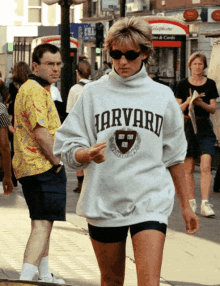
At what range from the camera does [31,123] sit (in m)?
4.87

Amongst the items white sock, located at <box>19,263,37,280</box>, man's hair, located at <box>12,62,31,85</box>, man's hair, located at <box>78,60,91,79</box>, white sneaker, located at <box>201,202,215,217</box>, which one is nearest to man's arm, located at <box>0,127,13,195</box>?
white sock, located at <box>19,263,37,280</box>

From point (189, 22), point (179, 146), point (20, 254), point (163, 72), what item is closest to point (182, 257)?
point (20, 254)

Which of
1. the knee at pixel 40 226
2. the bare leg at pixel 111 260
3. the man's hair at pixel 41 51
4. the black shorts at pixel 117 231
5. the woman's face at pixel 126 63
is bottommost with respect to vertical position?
the knee at pixel 40 226

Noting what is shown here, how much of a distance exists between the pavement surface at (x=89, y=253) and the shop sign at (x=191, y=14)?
82.7 feet

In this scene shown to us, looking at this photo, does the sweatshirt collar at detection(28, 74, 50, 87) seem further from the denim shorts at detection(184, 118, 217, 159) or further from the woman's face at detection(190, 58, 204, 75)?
the denim shorts at detection(184, 118, 217, 159)

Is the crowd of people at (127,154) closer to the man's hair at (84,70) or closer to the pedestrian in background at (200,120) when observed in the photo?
the pedestrian in background at (200,120)

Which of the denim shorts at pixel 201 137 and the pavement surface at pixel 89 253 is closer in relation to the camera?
the pavement surface at pixel 89 253

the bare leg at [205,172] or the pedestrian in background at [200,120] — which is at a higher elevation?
the pedestrian in background at [200,120]

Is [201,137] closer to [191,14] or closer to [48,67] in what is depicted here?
[48,67]

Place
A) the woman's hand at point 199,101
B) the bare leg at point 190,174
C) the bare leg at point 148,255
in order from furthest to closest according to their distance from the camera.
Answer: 1. the bare leg at point 190,174
2. the woman's hand at point 199,101
3. the bare leg at point 148,255

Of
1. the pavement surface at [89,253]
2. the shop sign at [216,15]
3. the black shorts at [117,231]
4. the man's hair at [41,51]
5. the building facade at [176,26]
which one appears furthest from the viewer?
the shop sign at [216,15]

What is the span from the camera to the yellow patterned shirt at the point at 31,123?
4.89 metres

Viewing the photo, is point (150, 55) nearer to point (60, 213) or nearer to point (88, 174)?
point (88, 174)

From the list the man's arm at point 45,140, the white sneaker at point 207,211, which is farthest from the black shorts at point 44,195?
the white sneaker at point 207,211
